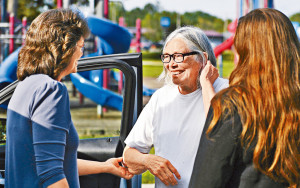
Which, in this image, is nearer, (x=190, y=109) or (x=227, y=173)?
(x=227, y=173)

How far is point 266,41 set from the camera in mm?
1464

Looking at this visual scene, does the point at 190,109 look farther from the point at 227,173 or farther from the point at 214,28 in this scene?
the point at 214,28

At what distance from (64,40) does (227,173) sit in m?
0.80

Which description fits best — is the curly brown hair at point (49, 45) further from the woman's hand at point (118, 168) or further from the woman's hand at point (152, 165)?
the woman's hand at point (118, 168)

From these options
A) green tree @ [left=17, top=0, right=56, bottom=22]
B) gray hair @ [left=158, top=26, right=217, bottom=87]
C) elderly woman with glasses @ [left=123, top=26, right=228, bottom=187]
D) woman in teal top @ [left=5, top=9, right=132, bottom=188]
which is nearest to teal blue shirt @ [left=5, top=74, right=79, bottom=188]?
woman in teal top @ [left=5, top=9, right=132, bottom=188]

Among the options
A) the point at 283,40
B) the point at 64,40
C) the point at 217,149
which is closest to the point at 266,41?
the point at 283,40

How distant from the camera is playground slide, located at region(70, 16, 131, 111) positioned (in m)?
8.81

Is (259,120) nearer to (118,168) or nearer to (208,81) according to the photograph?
(208,81)

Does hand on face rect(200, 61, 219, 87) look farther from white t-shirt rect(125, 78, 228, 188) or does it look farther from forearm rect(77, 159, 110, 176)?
forearm rect(77, 159, 110, 176)

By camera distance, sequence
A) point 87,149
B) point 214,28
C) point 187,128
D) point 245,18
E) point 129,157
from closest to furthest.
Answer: point 245,18, point 187,128, point 129,157, point 87,149, point 214,28

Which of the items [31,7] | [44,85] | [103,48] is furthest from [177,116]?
[31,7]

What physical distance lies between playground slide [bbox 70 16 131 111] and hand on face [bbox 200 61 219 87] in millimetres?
6555

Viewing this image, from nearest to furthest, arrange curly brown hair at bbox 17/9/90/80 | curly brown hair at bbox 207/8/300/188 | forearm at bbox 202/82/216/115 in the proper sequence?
curly brown hair at bbox 207/8/300/188 < curly brown hair at bbox 17/9/90/80 < forearm at bbox 202/82/216/115

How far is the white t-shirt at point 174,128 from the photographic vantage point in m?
2.12
